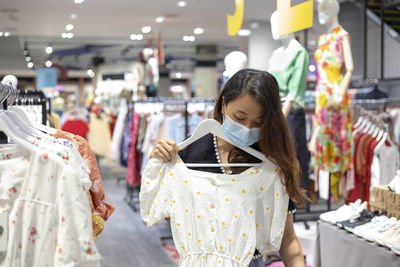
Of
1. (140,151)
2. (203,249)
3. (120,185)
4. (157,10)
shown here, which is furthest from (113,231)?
(203,249)

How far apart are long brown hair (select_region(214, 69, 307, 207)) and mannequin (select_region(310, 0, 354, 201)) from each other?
90.4 inches

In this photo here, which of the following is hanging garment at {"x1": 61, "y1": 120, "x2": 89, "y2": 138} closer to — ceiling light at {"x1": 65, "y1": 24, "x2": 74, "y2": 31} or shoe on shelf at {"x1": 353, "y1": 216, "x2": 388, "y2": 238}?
ceiling light at {"x1": 65, "y1": 24, "x2": 74, "y2": 31}

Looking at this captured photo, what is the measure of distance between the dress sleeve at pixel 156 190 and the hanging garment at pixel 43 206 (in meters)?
0.36

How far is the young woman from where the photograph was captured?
1.63 metres

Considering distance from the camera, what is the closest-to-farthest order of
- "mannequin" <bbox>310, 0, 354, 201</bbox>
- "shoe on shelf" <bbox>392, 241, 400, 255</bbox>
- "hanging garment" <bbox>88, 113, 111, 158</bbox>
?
1. "shoe on shelf" <bbox>392, 241, 400, 255</bbox>
2. "mannequin" <bbox>310, 0, 354, 201</bbox>
3. "hanging garment" <bbox>88, 113, 111, 158</bbox>

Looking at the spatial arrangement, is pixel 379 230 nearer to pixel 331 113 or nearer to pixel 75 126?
pixel 331 113

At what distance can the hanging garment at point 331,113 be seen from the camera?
3.94 m

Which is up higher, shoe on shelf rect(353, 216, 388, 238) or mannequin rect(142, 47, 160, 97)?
mannequin rect(142, 47, 160, 97)

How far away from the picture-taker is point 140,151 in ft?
18.6

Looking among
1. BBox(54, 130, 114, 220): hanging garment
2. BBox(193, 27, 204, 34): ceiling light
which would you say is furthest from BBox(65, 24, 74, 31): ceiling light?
BBox(54, 130, 114, 220): hanging garment

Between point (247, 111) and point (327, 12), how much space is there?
2.45m

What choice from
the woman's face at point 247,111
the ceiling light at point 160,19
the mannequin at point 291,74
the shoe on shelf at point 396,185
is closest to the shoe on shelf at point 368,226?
the shoe on shelf at point 396,185

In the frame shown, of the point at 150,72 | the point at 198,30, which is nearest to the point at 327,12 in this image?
the point at 198,30

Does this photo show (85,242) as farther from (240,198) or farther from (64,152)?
(240,198)
